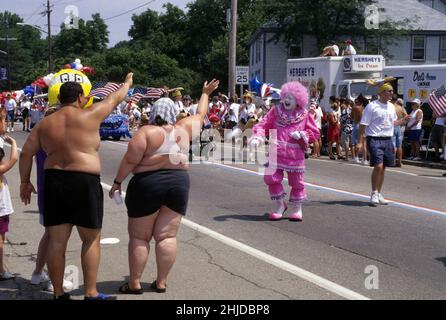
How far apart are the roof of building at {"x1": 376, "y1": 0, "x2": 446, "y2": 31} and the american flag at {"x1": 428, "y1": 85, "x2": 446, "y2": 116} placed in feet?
92.9

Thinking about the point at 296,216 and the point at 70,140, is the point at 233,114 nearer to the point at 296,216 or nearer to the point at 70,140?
the point at 296,216

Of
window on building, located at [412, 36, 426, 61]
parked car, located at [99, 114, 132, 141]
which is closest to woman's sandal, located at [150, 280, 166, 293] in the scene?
parked car, located at [99, 114, 132, 141]

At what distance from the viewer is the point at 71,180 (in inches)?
Result: 194

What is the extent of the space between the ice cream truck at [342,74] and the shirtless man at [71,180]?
1669 cm

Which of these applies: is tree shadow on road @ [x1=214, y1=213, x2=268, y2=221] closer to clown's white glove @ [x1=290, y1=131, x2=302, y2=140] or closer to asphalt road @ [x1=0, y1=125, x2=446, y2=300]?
asphalt road @ [x1=0, y1=125, x2=446, y2=300]

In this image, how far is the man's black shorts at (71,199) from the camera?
16.2 ft

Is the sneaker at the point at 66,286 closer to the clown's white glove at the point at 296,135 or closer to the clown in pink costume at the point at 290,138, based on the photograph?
the clown in pink costume at the point at 290,138

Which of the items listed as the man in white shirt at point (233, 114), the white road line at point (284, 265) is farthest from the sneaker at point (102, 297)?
the man in white shirt at point (233, 114)

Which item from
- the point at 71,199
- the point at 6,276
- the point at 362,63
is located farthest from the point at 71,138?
the point at 362,63

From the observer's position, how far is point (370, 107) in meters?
10.2

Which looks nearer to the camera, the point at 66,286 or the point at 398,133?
the point at 66,286

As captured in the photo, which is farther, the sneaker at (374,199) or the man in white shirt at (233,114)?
the man in white shirt at (233,114)

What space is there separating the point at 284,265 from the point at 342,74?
16113 millimetres

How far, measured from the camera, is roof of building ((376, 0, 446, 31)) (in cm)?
4591
